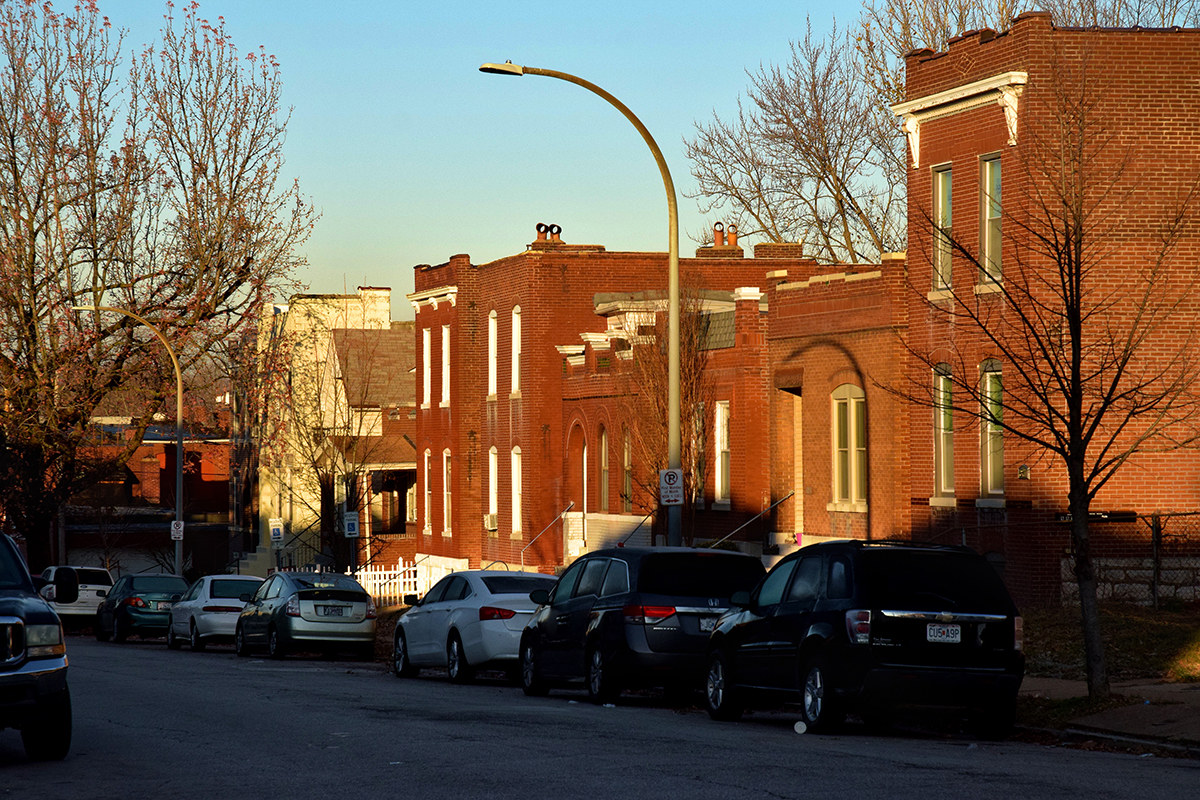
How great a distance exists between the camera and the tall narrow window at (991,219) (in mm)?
25141

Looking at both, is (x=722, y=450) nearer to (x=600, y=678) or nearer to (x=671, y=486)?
(x=671, y=486)

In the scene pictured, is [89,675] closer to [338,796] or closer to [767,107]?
[338,796]

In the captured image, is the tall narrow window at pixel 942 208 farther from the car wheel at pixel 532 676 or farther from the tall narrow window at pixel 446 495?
the tall narrow window at pixel 446 495

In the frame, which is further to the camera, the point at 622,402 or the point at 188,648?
the point at 622,402

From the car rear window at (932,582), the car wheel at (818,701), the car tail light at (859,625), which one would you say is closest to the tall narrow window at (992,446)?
the car rear window at (932,582)

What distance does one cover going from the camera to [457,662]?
2012 centimetres

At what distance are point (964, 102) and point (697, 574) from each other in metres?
12.5

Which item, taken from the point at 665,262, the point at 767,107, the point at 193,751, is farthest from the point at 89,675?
the point at 767,107

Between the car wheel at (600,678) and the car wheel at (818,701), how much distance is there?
3.15m

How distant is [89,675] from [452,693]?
18.2ft

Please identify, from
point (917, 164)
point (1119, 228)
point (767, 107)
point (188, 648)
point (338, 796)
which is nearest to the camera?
point (338, 796)

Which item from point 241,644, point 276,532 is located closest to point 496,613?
point 241,644

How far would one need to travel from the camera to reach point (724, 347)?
3166 cm

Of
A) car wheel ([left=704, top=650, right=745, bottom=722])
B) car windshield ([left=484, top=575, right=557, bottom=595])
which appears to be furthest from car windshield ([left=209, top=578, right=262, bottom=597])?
car wheel ([left=704, top=650, right=745, bottom=722])
